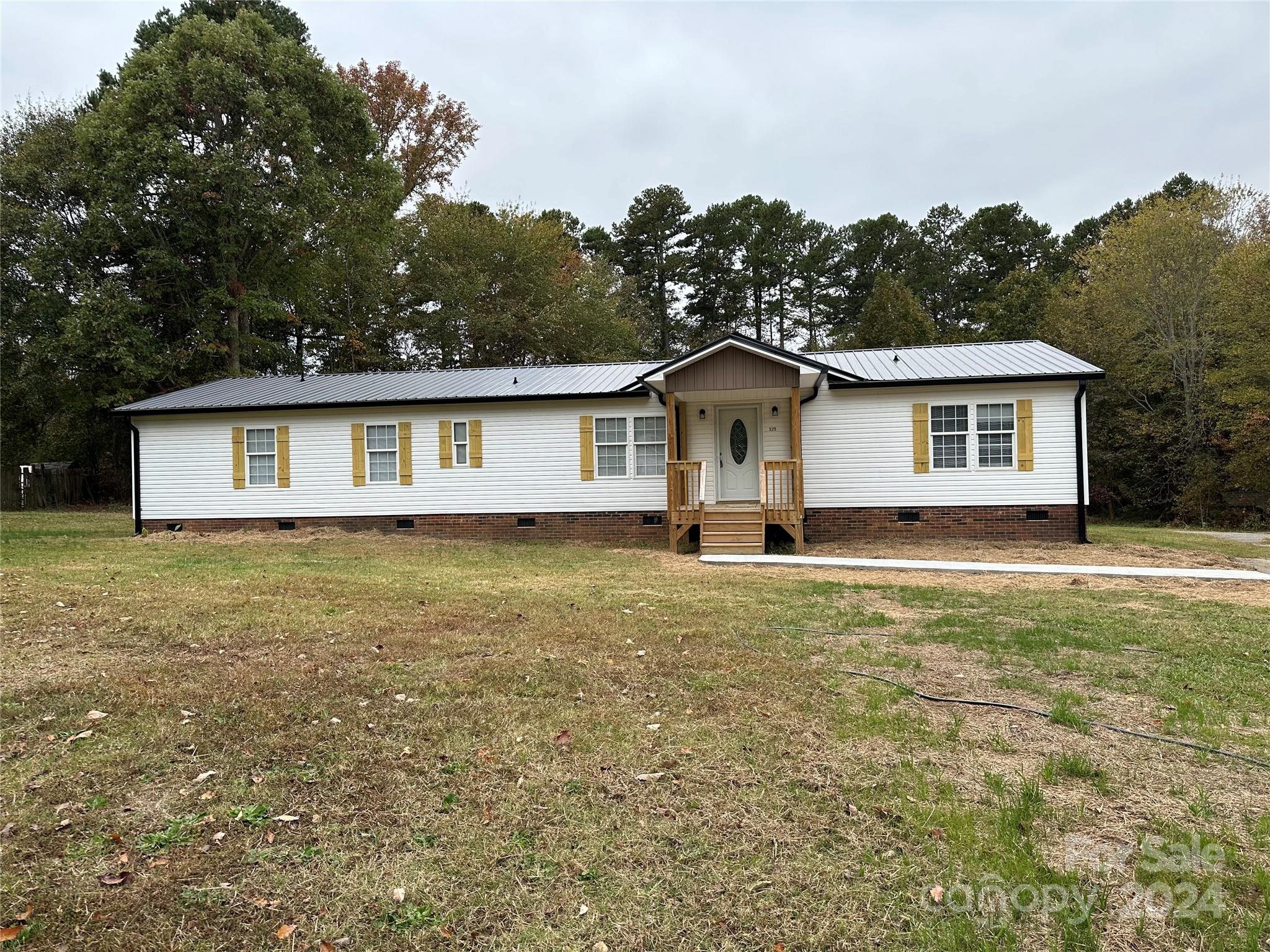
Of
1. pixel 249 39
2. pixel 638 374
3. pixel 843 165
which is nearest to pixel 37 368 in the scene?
pixel 249 39

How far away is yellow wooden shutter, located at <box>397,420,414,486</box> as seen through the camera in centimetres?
1434

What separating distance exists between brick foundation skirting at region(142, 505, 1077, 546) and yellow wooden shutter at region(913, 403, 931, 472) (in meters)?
0.89

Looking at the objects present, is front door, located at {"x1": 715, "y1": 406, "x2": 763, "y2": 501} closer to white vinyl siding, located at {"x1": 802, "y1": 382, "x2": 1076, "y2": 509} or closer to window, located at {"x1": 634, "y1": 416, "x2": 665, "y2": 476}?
white vinyl siding, located at {"x1": 802, "y1": 382, "x2": 1076, "y2": 509}

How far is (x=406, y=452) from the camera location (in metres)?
14.3

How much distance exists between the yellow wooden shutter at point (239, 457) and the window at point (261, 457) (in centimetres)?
6

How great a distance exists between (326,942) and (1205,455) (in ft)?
78.4

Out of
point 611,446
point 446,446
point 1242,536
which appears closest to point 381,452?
point 446,446

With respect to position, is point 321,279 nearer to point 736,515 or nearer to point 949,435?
point 736,515

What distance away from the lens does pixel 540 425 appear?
46.4ft

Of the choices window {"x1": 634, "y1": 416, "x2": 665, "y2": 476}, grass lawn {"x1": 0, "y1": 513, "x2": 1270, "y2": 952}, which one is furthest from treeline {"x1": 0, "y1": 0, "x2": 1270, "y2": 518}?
grass lawn {"x1": 0, "y1": 513, "x2": 1270, "y2": 952}

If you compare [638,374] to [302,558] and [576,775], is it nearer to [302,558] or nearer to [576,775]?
[302,558]

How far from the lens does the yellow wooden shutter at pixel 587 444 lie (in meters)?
14.0

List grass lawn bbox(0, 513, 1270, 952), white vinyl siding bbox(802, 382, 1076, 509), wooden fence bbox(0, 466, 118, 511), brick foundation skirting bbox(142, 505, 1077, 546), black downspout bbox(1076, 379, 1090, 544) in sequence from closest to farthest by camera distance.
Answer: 1. grass lawn bbox(0, 513, 1270, 952)
2. black downspout bbox(1076, 379, 1090, 544)
3. white vinyl siding bbox(802, 382, 1076, 509)
4. brick foundation skirting bbox(142, 505, 1077, 546)
5. wooden fence bbox(0, 466, 118, 511)

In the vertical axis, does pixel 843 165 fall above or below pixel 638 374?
above
